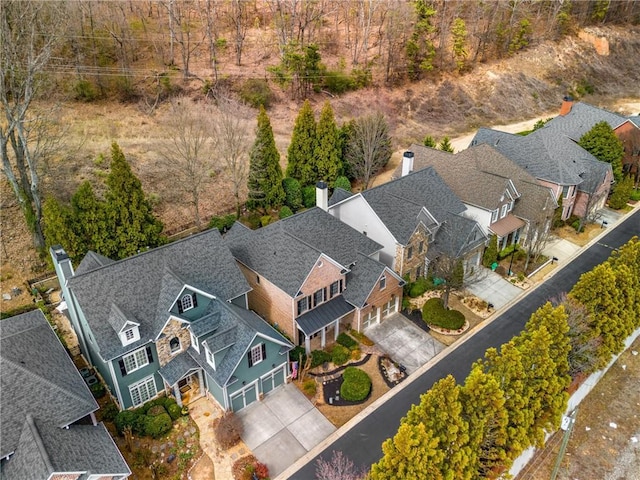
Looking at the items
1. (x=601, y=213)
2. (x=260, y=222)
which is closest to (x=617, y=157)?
(x=601, y=213)

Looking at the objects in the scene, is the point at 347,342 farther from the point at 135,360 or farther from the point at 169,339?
the point at 135,360

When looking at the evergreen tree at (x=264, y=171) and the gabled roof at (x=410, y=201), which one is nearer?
the gabled roof at (x=410, y=201)

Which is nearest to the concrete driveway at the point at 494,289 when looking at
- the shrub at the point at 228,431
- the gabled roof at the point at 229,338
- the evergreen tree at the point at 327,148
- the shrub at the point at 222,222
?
the gabled roof at the point at 229,338

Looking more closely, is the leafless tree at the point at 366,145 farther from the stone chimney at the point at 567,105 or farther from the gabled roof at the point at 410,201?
the stone chimney at the point at 567,105

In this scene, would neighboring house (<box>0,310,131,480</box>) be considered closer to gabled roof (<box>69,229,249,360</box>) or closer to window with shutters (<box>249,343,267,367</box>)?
A: gabled roof (<box>69,229,249,360</box>)

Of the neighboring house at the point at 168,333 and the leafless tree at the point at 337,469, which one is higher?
the neighboring house at the point at 168,333

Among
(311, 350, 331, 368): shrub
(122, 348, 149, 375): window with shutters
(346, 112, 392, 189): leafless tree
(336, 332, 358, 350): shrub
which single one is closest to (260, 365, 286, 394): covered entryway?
(311, 350, 331, 368): shrub
